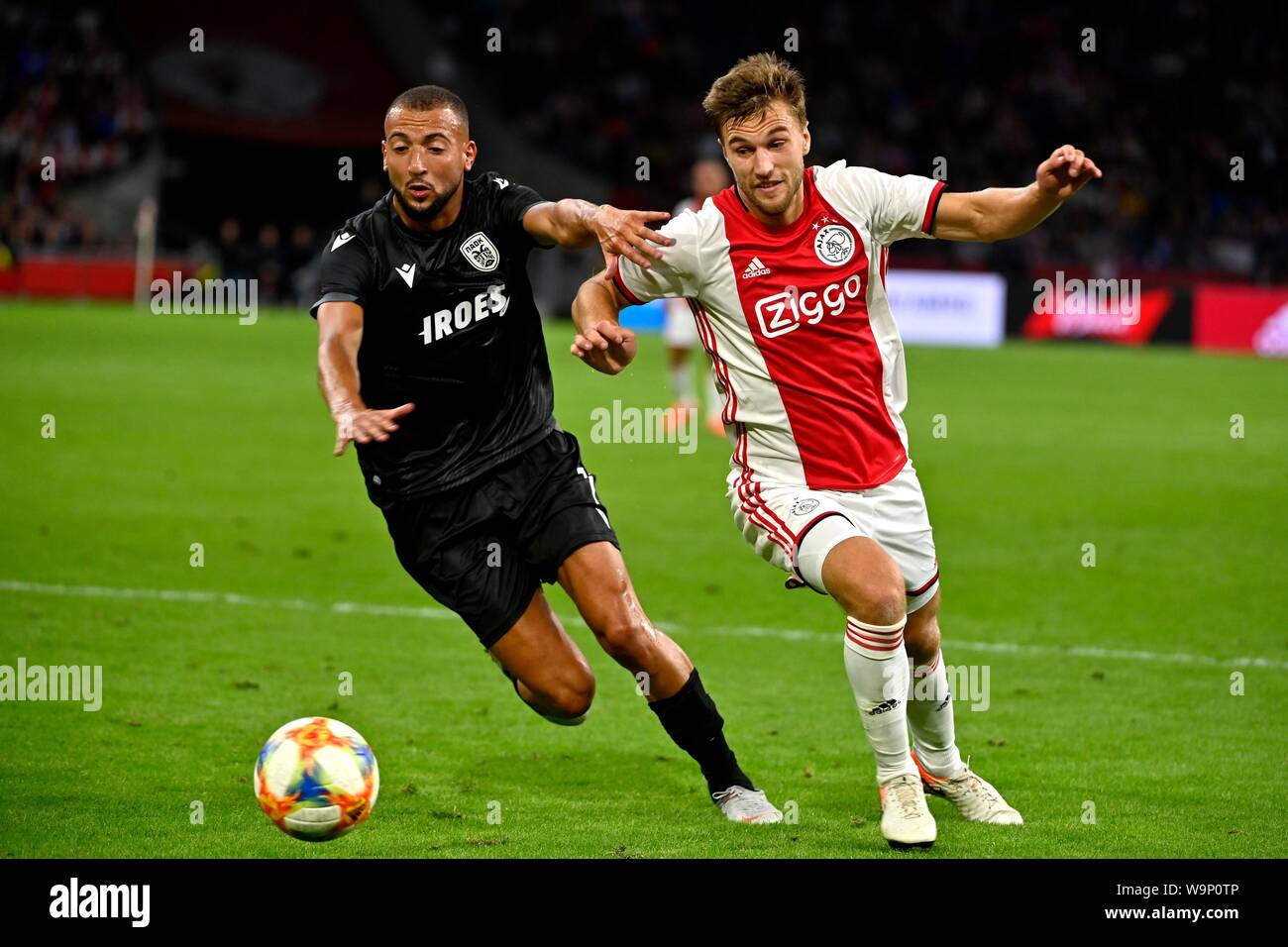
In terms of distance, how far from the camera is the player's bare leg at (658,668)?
5.92 m

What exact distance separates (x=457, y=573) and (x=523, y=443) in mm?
562

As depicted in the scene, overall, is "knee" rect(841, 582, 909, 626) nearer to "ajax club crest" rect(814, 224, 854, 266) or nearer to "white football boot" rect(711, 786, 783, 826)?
"white football boot" rect(711, 786, 783, 826)

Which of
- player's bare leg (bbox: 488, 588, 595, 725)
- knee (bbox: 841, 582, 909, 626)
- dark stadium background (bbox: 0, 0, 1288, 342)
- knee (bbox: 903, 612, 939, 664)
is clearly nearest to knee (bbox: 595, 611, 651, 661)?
player's bare leg (bbox: 488, 588, 595, 725)

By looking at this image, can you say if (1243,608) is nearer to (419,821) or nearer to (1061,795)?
(1061,795)

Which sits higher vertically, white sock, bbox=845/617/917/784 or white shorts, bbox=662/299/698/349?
white shorts, bbox=662/299/698/349

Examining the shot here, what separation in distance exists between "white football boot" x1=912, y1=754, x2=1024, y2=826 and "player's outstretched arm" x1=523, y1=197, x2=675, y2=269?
85.2 inches

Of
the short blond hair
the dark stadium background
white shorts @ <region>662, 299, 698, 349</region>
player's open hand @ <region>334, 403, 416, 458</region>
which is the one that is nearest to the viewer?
player's open hand @ <region>334, 403, 416, 458</region>

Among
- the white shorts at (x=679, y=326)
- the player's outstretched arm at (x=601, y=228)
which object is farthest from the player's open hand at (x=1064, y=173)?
the white shorts at (x=679, y=326)

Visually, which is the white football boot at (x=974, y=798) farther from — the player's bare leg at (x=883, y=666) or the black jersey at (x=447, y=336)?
the black jersey at (x=447, y=336)

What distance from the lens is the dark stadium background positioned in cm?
3619

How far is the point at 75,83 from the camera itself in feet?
128

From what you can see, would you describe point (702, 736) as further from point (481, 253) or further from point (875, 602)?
point (481, 253)

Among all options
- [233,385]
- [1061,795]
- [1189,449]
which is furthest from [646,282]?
[233,385]

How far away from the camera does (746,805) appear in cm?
591
